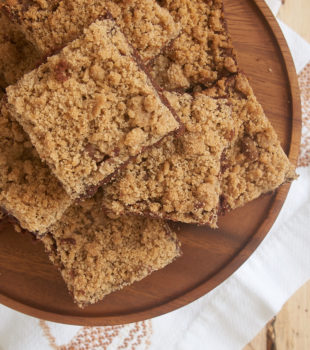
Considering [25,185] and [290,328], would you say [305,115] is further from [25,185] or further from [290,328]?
[25,185]

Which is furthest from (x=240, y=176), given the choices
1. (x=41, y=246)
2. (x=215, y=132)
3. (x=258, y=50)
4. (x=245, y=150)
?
(x=41, y=246)

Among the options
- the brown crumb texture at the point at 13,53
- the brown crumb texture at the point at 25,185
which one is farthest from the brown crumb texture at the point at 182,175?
the brown crumb texture at the point at 13,53

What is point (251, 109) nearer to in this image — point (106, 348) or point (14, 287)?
point (14, 287)

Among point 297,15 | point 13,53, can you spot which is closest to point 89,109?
point 13,53

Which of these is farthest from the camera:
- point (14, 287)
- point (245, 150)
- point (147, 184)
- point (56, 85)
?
point (14, 287)

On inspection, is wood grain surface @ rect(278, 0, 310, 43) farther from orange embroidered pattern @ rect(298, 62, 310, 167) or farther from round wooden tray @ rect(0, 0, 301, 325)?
round wooden tray @ rect(0, 0, 301, 325)

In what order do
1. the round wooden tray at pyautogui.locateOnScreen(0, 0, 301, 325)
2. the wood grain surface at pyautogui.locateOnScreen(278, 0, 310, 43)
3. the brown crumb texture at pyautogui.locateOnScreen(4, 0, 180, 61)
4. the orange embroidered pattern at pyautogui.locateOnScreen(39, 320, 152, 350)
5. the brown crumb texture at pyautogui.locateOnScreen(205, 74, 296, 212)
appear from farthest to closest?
1. the wood grain surface at pyautogui.locateOnScreen(278, 0, 310, 43)
2. the orange embroidered pattern at pyautogui.locateOnScreen(39, 320, 152, 350)
3. the round wooden tray at pyautogui.locateOnScreen(0, 0, 301, 325)
4. the brown crumb texture at pyautogui.locateOnScreen(205, 74, 296, 212)
5. the brown crumb texture at pyautogui.locateOnScreen(4, 0, 180, 61)

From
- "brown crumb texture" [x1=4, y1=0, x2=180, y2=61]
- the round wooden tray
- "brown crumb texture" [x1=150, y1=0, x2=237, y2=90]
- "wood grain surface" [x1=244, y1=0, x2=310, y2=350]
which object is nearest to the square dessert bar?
"brown crumb texture" [x1=4, y1=0, x2=180, y2=61]

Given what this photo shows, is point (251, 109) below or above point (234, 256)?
above
